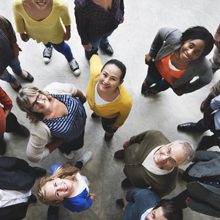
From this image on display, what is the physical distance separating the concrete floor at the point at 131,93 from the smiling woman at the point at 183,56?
678 millimetres

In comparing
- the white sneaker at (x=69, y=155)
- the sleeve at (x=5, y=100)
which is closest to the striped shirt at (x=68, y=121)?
the sleeve at (x=5, y=100)

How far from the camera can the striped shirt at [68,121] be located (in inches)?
80.2

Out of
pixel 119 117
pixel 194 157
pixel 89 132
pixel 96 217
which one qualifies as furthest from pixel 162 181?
pixel 89 132

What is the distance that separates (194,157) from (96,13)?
150cm

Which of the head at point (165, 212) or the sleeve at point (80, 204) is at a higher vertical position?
the head at point (165, 212)

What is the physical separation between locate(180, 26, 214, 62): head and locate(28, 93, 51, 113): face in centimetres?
120

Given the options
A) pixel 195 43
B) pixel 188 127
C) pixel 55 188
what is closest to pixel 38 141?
pixel 55 188

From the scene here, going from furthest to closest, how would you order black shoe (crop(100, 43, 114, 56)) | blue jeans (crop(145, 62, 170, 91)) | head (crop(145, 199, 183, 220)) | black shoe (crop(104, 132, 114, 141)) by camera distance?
1. black shoe (crop(100, 43, 114, 56))
2. black shoe (crop(104, 132, 114, 141))
3. blue jeans (crop(145, 62, 170, 91))
4. head (crop(145, 199, 183, 220))

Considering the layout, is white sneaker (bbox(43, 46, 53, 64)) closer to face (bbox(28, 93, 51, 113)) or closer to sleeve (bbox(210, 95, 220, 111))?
face (bbox(28, 93, 51, 113))

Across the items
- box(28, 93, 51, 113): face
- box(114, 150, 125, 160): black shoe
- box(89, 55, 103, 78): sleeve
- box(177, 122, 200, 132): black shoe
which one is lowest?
box(114, 150, 125, 160): black shoe

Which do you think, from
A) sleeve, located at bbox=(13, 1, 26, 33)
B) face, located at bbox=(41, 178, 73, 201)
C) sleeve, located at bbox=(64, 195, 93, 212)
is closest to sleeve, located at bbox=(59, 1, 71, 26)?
sleeve, located at bbox=(13, 1, 26, 33)

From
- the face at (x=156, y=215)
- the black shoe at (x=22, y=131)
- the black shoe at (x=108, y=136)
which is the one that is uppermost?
the face at (x=156, y=215)

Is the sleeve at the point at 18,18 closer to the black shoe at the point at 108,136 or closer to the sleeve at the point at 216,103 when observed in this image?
the black shoe at the point at 108,136

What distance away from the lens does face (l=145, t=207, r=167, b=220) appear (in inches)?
71.9
